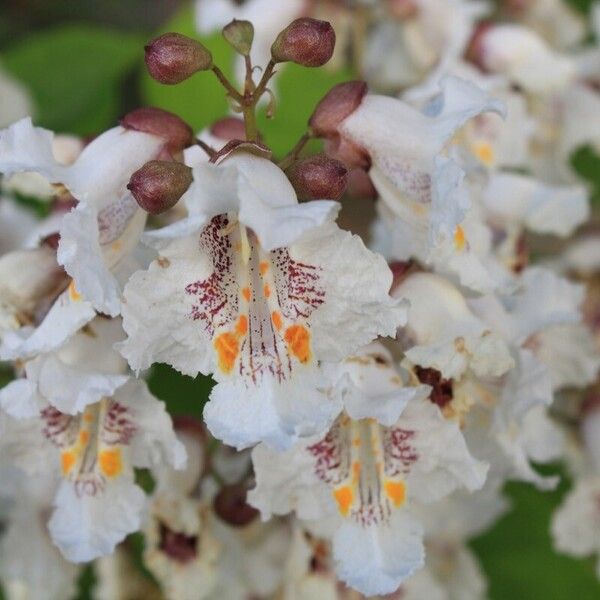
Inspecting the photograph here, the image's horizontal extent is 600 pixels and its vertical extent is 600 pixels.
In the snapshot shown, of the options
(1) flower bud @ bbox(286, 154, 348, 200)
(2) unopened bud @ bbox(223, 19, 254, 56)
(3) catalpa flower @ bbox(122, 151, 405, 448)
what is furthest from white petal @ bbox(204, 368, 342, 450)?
(2) unopened bud @ bbox(223, 19, 254, 56)

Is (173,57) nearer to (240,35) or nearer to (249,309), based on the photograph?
(240,35)

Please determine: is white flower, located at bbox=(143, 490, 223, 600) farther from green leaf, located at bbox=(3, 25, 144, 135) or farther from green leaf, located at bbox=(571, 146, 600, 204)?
green leaf, located at bbox=(571, 146, 600, 204)

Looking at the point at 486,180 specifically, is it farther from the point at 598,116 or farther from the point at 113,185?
the point at 598,116

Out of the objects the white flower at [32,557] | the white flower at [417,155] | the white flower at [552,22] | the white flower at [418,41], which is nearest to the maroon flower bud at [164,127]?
the white flower at [417,155]


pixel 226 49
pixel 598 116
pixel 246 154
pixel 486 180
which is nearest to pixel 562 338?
pixel 486 180

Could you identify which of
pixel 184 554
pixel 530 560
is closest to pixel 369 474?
pixel 184 554
